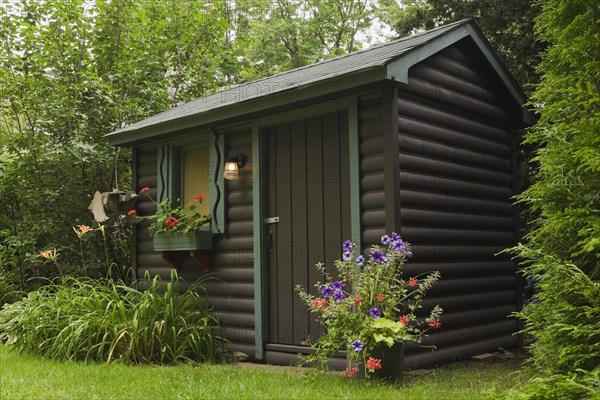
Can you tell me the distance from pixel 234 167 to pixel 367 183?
5.78 feet

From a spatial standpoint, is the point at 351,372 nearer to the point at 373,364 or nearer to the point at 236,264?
the point at 373,364

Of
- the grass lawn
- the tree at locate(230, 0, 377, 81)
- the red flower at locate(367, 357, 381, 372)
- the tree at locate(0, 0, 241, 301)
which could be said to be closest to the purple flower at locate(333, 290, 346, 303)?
the red flower at locate(367, 357, 381, 372)

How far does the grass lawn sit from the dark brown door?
0.61m

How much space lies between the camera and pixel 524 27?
9.05 metres

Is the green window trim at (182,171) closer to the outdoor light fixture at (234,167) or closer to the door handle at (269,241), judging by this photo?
the outdoor light fixture at (234,167)

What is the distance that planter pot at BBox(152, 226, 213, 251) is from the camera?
23.3 ft

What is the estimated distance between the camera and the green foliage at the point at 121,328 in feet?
21.0

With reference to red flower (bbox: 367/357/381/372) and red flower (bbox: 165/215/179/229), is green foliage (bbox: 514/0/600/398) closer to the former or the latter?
red flower (bbox: 367/357/381/372)

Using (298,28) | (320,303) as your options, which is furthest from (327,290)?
(298,28)

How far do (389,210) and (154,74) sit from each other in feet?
22.0

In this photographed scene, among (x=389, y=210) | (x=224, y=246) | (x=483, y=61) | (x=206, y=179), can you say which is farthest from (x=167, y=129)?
(x=483, y=61)

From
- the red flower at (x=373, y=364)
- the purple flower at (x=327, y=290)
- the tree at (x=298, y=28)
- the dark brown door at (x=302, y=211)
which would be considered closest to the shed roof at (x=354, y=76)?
the dark brown door at (x=302, y=211)

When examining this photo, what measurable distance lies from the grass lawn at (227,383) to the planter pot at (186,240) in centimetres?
148

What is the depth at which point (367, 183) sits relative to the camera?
5.84 metres
